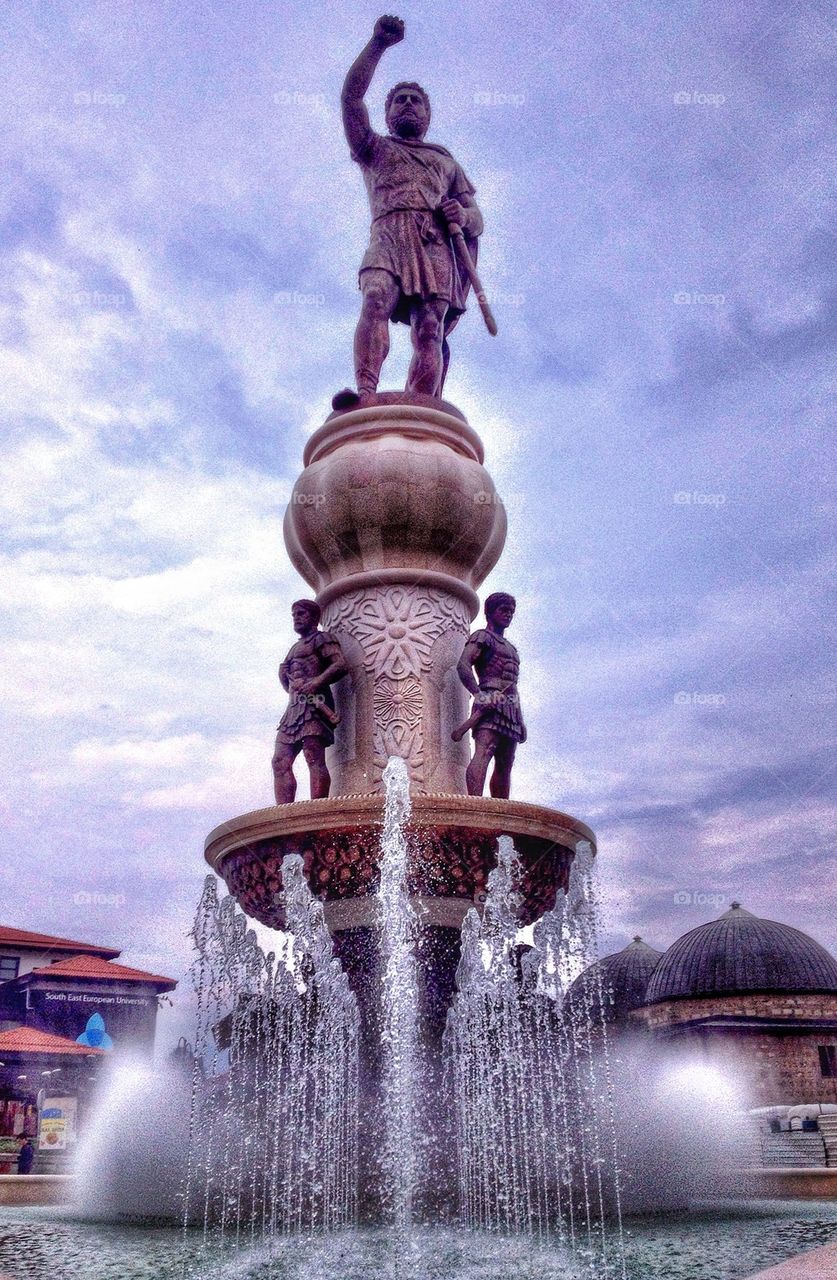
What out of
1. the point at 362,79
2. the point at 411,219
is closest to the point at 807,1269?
A: the point at 411,219

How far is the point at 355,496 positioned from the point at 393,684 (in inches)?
58.8

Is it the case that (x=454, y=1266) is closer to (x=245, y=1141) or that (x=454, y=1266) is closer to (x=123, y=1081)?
(x=245, y=1141)

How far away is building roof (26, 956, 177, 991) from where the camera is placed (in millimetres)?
45844

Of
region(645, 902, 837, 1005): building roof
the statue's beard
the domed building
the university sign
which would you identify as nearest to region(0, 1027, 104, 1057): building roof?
the university sign

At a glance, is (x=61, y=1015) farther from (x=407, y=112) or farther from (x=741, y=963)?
(x=407, y=112)

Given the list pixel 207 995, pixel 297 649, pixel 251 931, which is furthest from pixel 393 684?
pixel 207 995

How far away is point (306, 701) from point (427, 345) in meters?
4.00

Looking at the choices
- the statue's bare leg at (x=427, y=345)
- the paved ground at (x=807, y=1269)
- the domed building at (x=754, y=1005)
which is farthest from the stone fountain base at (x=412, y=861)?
Answer: the domed building at (x=754, y=1005)

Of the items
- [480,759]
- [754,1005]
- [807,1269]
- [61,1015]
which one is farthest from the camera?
[61,1015]

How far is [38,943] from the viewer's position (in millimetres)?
50688

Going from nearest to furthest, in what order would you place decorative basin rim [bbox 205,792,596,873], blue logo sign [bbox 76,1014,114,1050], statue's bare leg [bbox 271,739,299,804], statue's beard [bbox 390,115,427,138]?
1. decorative basin rim [bbox 205,792,596,873]
2. statue's bare leg [bbox 271,739,299,804]
3. statue's beard [bbox 390,115,427,138]
4. blue logo sign [bbox 76,1014,114,1050]

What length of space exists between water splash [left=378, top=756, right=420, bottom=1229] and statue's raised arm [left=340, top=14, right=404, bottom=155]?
6178 mm

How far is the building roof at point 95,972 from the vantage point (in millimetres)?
45844

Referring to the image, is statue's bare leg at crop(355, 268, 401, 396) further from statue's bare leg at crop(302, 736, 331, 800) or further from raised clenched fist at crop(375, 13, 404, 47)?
statue's bare leg at crop(302, 736, 331, 800)
